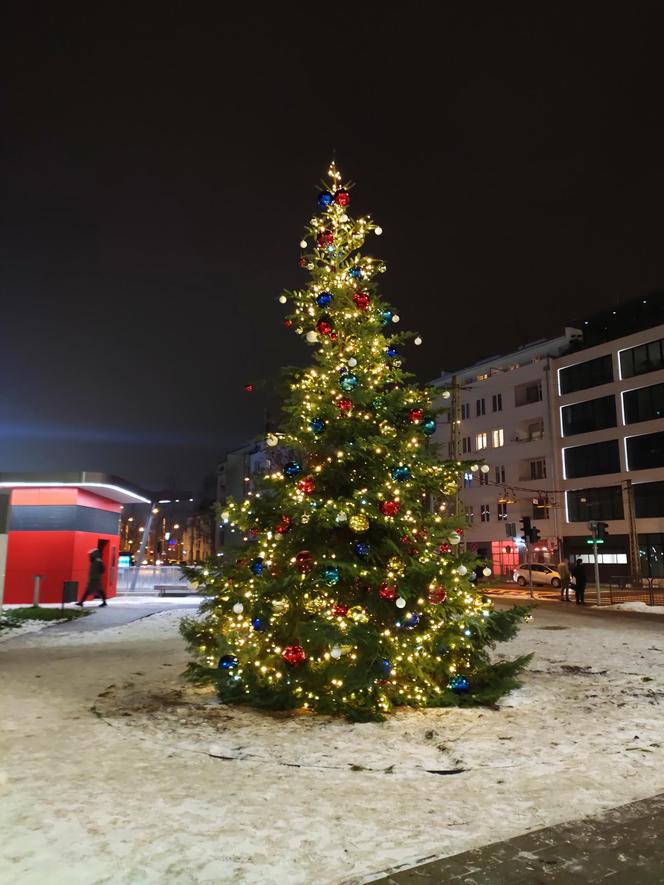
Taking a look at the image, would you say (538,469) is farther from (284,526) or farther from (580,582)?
(284,526)

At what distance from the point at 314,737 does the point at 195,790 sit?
173cm

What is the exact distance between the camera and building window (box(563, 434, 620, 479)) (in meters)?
48.5

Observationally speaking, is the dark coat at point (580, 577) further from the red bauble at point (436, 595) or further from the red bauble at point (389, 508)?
the red bauble at point (389, 508)

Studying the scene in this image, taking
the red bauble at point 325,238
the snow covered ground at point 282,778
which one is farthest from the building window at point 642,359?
the red bauble at point 325,238

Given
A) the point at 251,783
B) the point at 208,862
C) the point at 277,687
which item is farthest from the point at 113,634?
the point at 208,862

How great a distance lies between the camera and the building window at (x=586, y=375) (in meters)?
49.7

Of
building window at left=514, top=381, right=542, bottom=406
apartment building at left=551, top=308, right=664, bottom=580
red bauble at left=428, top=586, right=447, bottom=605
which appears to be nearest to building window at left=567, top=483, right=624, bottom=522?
apartment building at left=551, top=308, right=664, bottom=580

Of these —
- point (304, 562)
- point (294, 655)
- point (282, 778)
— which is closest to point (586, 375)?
point (304, 562)

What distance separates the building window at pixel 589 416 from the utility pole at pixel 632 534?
5.56 meters

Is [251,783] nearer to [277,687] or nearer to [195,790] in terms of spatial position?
[195,790]

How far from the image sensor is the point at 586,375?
51469mm

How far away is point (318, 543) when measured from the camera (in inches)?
297

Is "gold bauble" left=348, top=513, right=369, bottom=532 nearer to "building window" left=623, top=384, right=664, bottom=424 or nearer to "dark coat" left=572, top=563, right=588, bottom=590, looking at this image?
"dark coat" left=572, top=563, right=588, bottom=590

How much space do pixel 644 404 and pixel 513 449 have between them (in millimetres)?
12562
